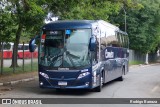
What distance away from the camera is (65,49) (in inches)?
659

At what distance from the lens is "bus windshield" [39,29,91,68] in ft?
54.6

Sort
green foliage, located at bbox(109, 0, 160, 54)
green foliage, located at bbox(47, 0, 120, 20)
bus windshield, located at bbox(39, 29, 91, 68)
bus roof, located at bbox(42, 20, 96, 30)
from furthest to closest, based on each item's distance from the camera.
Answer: green foliage, located at bbox(109, 0, 160, 54) < green foliage, located at bbox(47, 0, 120, 20) < bus roof, located at bbox(42, 20, 96, 30) < bus windshield, located at bbox(39, 29, 91, 68)

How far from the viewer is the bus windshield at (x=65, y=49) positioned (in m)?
16.6

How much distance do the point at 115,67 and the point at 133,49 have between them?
40.6 meters

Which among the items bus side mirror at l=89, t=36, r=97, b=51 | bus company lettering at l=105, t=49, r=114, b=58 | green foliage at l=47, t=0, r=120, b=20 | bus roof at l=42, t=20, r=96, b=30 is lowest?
bus company lettering at l=105, t=49, r=114, b=58

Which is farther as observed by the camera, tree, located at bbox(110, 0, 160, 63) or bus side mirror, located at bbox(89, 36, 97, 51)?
tree, located at bbox(110, 0, 160, 63)

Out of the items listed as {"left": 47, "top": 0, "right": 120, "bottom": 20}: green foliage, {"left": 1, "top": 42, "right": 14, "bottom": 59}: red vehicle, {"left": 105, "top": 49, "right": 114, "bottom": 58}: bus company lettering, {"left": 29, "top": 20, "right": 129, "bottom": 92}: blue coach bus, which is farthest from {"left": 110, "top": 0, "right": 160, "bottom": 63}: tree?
{"left": 29, "top": 20, "right": 129, "bottom": 92}: blue coach bus

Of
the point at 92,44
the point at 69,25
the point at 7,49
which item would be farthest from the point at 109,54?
the point at 7,49

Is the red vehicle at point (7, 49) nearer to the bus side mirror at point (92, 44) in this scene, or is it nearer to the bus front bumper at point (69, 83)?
the bus front bumper at point (69, 83)

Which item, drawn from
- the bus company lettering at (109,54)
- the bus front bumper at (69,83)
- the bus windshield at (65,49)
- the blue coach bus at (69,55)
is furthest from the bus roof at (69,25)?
the bus company lettering at (109,54)

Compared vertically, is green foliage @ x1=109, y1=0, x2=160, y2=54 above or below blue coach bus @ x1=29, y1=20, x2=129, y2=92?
above

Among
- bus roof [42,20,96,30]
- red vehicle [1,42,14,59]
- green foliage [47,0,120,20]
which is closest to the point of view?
bus roof [42,20,96,30]

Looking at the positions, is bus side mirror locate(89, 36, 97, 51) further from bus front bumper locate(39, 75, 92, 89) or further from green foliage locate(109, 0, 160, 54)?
green foliage locate(109, 0, 160, 54)

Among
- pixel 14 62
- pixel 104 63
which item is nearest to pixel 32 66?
pixel 14 62
